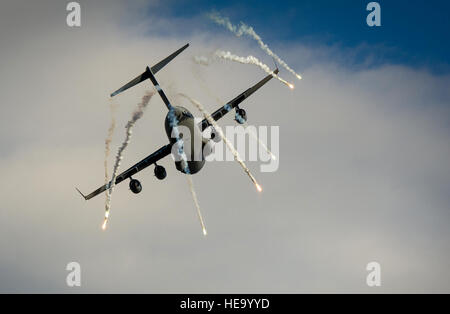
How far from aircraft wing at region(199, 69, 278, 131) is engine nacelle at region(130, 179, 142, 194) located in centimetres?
1072

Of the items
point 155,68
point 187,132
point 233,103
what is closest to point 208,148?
point 187,132

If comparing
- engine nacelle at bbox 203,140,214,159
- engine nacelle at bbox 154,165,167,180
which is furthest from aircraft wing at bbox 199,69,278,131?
engine nacelle at bbox 154,165,167,180

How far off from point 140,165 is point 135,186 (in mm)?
2666

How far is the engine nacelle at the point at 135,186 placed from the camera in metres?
78.0

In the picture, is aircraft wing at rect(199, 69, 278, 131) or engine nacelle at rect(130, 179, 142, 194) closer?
aircraft wing at rect(199, 69, 278, 131)

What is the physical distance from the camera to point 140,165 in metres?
78.9

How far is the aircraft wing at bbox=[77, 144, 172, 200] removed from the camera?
75.9 m

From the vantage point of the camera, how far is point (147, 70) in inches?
2675

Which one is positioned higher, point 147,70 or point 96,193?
point 147,70

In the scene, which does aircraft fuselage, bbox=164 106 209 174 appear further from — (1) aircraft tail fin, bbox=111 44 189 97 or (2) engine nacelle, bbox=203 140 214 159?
(1) aircraft tail fin, bbox=111 44 189 97
